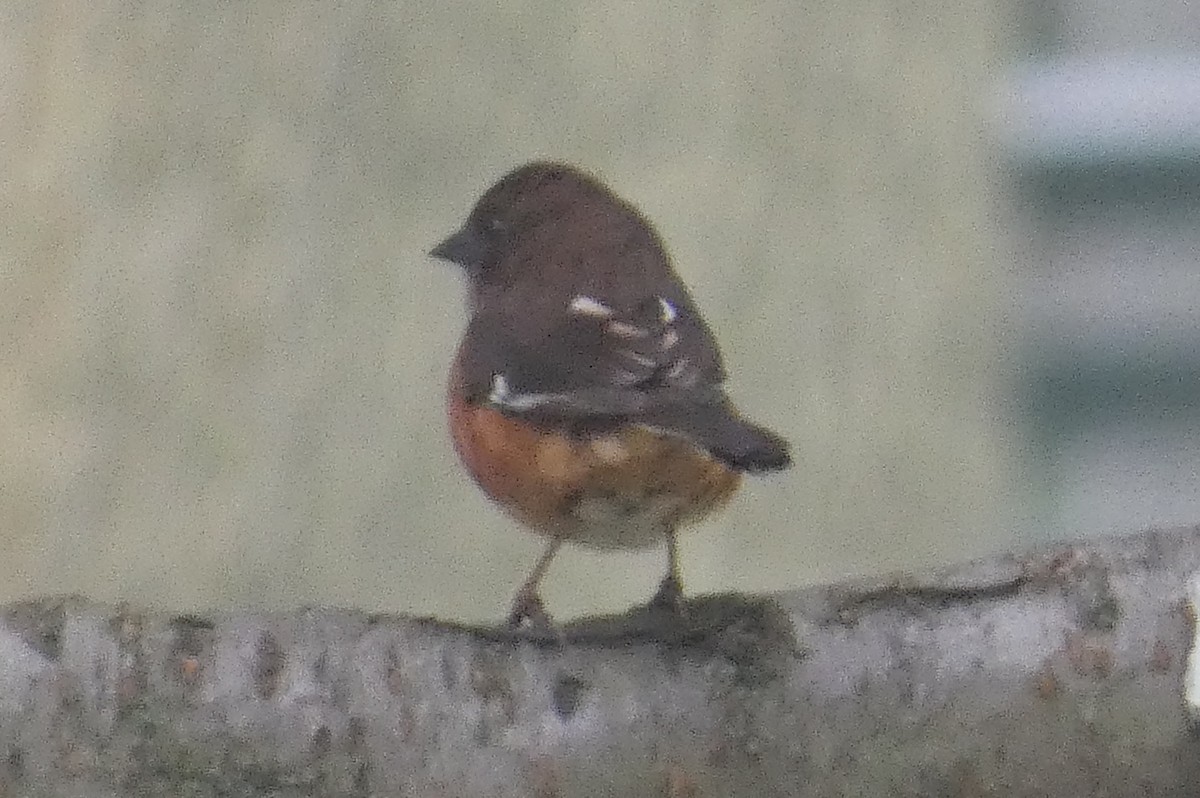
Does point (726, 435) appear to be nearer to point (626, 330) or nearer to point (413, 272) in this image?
point (626, 330)

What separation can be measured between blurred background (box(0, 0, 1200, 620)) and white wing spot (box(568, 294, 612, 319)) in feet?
2.82

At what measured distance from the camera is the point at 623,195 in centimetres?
214

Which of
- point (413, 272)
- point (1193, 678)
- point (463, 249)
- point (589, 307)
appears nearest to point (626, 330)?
point (589, 307)

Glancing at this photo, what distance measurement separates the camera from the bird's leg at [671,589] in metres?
1.03

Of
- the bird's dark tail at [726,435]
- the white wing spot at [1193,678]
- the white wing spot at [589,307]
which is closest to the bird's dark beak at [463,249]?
the white wing spot at [589,307]

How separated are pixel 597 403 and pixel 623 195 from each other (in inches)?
44.9

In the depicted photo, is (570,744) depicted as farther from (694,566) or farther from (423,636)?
(694,566)

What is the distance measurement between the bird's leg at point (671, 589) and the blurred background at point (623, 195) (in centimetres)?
96

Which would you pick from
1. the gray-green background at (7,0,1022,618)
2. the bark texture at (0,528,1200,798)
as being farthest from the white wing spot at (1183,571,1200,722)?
the gray-green background at (7,0,1022,618)

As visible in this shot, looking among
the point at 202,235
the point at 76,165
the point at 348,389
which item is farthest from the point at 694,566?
the point at 76,165

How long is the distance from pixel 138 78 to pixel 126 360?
1.25 feet

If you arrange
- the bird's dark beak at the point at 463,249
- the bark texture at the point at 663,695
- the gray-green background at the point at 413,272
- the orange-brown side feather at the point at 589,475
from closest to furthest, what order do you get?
the bark texture at the point at 663,695 < the orange-brown side feather at the point at 589,475 < the bird's dark beak at the point at 463,249 < the gray-green background at the point at 413,272

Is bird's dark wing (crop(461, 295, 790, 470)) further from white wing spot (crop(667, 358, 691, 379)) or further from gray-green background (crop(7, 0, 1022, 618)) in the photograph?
gray-green background (crop(7, 0, 1022, 618))

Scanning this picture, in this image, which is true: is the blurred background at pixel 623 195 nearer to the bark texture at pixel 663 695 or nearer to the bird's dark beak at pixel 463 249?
the bird's dark beak at pixel 463 249
